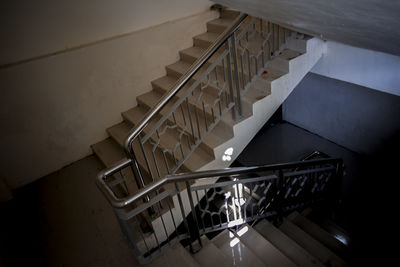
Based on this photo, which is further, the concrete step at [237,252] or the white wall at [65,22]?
the white wall at [65,22]

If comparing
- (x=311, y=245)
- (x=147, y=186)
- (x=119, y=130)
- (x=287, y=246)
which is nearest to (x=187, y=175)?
(x=147, y=186)

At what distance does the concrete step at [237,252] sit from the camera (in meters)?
2.63

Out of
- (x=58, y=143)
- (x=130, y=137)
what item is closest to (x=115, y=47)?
(x=58, y=143)

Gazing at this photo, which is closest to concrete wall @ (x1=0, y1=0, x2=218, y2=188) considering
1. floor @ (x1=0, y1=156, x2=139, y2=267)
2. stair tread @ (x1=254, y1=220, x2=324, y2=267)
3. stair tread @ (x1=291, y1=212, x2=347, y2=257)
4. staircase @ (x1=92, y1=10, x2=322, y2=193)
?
floor @ (x1=0, y1=156, x2=139, y2=267)

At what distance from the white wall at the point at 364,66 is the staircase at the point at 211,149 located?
244 mm

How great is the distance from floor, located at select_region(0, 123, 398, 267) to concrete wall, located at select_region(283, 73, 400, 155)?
1.00m

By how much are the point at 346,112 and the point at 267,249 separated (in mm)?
4266

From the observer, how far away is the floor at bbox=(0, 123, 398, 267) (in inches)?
112

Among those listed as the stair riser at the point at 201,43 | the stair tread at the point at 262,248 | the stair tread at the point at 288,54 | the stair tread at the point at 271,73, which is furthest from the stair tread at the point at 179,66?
the stair tread at the point at 262,248

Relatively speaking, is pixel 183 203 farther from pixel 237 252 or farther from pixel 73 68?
pixel 73 68

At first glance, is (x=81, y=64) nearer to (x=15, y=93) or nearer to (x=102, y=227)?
(x=15, y=93)

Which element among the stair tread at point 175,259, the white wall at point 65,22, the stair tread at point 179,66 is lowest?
the stair tread at point 175,259

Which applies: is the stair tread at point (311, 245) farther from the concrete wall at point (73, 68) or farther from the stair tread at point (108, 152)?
the concrete wall at point (73, 68)

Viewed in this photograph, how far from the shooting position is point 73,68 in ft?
11.9
